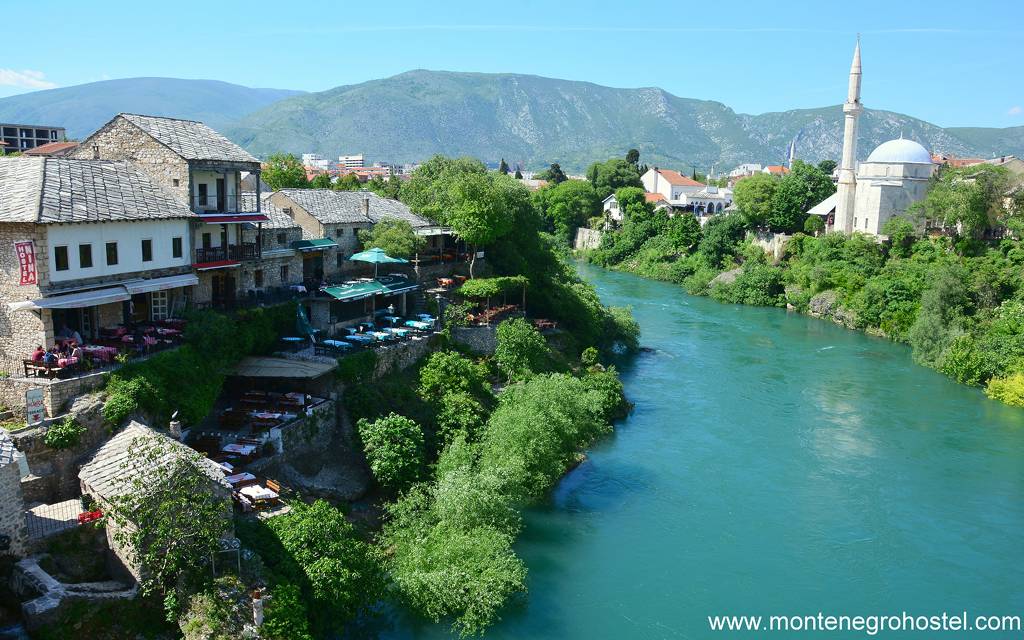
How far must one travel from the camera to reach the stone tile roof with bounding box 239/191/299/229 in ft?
117

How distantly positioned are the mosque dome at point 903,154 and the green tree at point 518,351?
54140 mm

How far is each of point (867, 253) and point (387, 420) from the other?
182ft

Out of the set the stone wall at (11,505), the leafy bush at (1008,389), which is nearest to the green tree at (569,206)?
the leafy bush at (1008,389)

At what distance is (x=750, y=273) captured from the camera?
76812mm

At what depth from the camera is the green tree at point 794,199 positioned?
83375 millimetres

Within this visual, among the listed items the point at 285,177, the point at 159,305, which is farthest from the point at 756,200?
the point at 159,305

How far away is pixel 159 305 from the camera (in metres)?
29.0

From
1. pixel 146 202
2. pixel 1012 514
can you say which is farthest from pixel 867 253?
pixel 146 202

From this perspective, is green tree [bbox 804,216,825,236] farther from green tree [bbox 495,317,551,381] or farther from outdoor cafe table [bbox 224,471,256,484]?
outdoor cafe table [bbox 224,471,256,484]

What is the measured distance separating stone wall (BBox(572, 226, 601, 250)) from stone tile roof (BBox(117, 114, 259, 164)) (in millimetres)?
77253

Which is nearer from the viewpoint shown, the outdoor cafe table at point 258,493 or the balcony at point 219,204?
the outdoor cafe table at point 258,493

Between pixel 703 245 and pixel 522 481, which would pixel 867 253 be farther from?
pixel 522 481

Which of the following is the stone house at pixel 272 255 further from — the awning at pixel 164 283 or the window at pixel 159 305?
the window at pixel 159 305

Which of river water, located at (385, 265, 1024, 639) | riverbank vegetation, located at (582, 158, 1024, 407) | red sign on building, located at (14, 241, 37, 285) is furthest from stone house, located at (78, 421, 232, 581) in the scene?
riverbank vegetation, located at (582, 158, 1024, 407)
